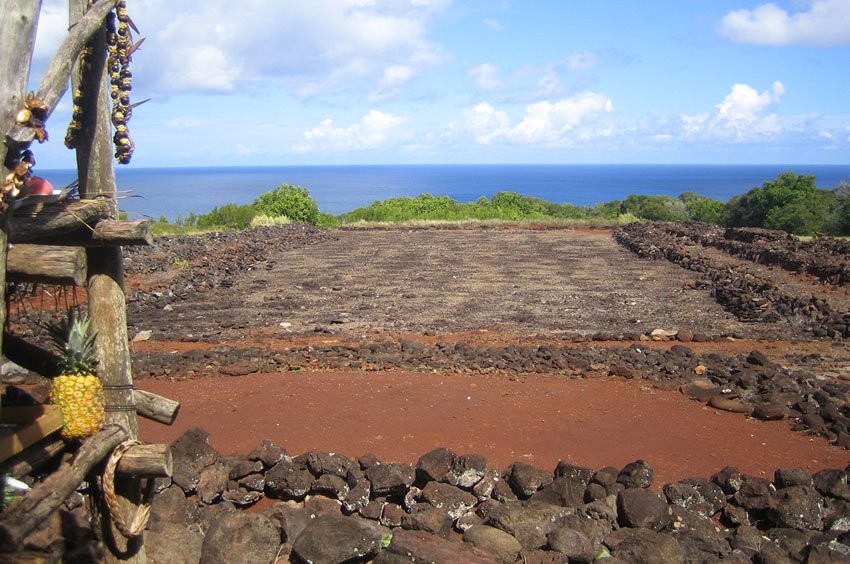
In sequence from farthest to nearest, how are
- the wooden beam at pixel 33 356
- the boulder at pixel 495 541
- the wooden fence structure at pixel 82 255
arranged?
Answer: 1. the boulder at pixel 495 541
2. the wooden beam at pixel 33 356
3. the wooden fence structure at pixel 82 255

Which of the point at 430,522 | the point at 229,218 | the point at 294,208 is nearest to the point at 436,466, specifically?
the point at 430,522

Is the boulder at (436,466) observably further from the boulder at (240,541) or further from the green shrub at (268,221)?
the green shrub at (268,221)

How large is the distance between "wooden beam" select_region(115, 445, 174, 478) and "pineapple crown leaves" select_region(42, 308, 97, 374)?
0.45 meters

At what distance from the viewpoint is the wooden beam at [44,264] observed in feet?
9.30

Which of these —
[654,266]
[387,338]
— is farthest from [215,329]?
[654,266]

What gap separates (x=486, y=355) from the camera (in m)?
9.34

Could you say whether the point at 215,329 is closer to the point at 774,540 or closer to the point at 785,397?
the point at 785,397

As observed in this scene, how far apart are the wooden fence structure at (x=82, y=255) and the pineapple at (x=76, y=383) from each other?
0.07 meters

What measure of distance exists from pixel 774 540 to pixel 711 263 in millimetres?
14617

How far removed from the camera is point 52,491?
114 inches

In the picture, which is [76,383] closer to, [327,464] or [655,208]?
[327,464]

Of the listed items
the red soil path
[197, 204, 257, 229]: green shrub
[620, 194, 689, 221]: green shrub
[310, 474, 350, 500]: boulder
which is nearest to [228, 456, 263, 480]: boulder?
[310, 474, 350, 500]: boulder

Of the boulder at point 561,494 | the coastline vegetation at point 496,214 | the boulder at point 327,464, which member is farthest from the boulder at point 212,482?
the coastline vegetation at point 496,214

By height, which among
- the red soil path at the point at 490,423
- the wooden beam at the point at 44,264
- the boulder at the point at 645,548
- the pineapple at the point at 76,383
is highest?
the wooden beam at the point at 44,264
